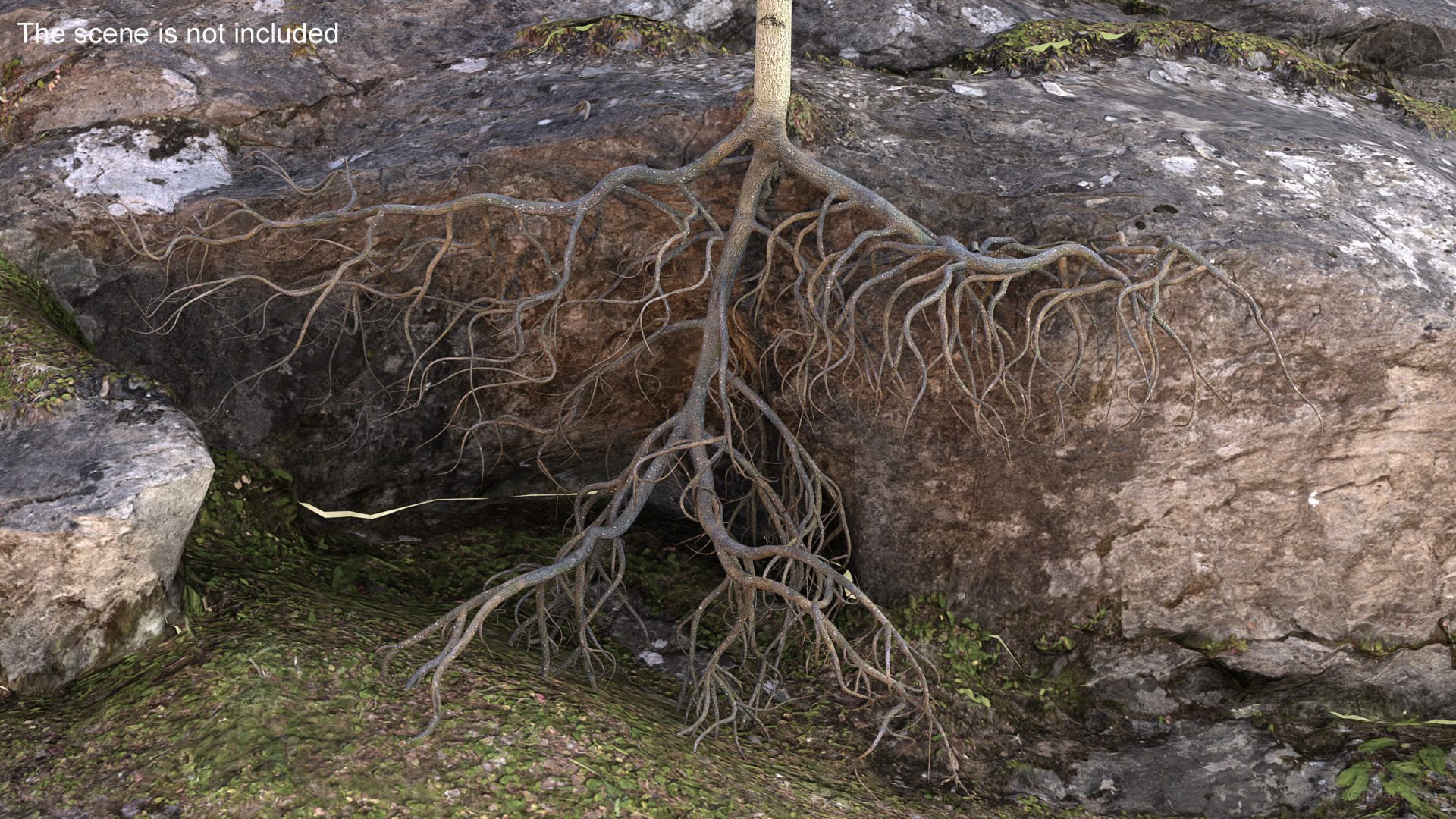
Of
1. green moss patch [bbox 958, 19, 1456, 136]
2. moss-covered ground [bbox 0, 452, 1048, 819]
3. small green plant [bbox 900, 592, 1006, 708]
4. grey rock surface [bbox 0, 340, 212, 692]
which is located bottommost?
small green plant [bbox 900, 592, 1006, 708]

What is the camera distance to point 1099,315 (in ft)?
12.7

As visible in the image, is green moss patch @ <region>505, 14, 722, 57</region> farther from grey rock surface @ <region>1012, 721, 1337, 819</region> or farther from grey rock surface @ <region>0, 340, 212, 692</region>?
grey rock surface @ <region>1012, 721, 1337, 819</region>

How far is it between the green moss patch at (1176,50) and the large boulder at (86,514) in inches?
170

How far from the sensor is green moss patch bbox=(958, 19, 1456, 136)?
17.4ft

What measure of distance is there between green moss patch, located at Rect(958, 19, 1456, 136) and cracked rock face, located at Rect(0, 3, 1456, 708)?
235 millimetres

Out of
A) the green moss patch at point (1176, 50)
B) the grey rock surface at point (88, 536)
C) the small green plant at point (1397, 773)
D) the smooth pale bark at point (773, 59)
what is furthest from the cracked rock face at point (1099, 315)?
the grey rock surface at point (88, 536)

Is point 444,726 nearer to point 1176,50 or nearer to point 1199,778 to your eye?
point 1199,778

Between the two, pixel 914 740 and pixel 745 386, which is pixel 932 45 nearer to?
pixel 745 386

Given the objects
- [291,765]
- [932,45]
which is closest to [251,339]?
[291,765]

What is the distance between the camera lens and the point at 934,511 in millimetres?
4316

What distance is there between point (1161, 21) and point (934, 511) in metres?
3.58

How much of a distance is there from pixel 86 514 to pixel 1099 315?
3704 millimetres

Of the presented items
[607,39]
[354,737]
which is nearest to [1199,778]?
[354,737]

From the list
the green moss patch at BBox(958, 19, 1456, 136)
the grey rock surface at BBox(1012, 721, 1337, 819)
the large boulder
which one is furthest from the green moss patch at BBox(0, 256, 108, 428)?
the green moss patch at BBox(958, 19, 1456, 136)
